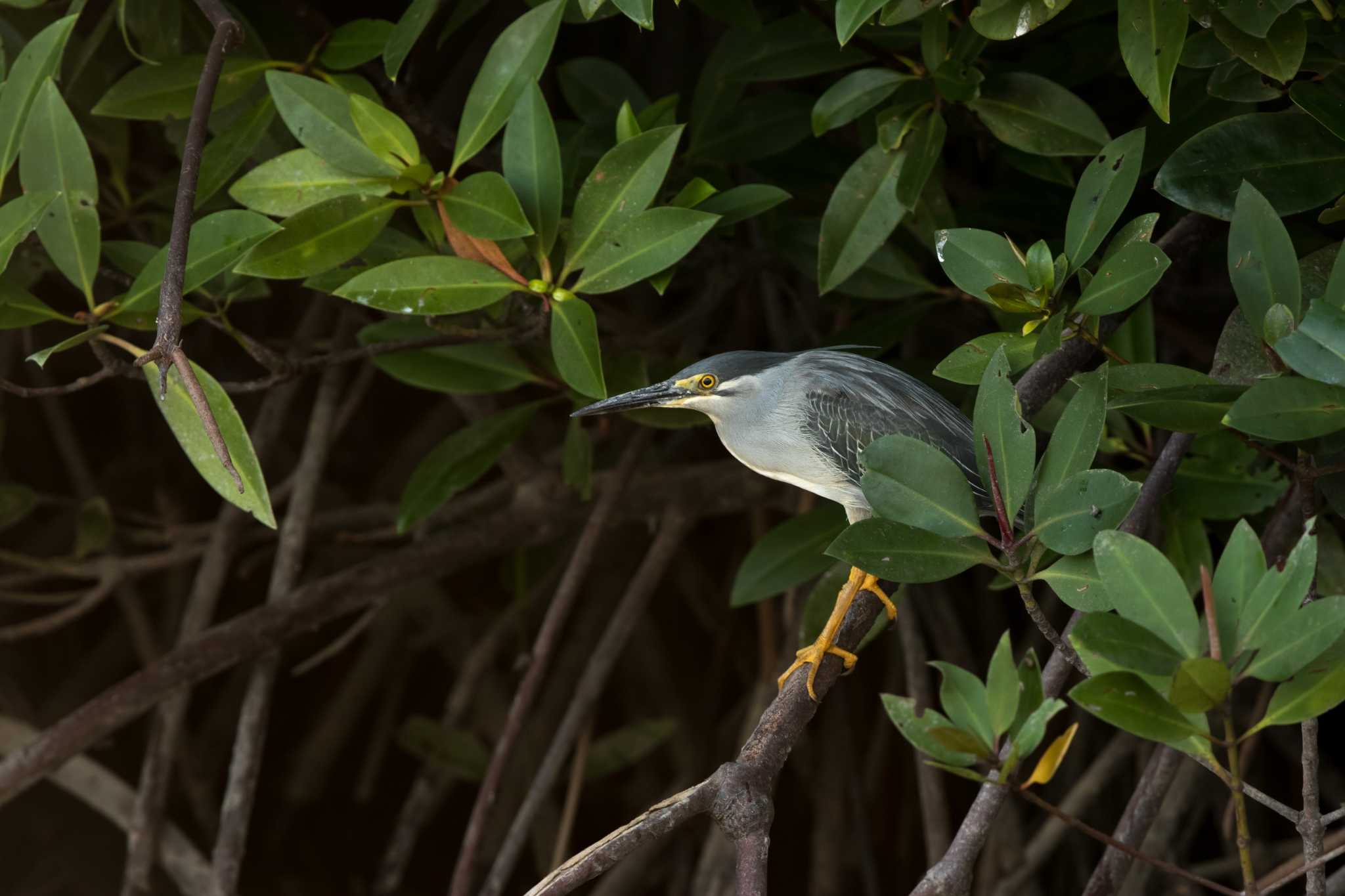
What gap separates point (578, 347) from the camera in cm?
122

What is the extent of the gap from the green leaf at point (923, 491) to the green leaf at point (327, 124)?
2.06 ft

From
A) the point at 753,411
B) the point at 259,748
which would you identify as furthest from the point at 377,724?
the point at 753,411

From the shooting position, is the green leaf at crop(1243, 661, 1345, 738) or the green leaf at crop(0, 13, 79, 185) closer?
the green leaf at crop(1243, 661, 1345, 738)

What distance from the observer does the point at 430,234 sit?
139 centimetres

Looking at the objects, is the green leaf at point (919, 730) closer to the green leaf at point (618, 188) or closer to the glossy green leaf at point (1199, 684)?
the glossy green leaf at point (1199, 684)

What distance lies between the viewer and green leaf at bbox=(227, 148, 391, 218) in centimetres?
128

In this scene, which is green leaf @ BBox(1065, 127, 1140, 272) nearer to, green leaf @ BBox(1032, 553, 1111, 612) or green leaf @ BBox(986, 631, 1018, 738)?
green leaf @ BBox(1032, 553, 1111, 612)

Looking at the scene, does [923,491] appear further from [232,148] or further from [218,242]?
[232,148]

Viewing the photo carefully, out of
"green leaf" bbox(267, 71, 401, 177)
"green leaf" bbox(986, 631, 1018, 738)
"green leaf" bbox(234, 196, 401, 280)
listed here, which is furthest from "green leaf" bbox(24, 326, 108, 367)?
"green leaf" bbox(986, 631, 1018, 738)

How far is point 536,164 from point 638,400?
0.33 m

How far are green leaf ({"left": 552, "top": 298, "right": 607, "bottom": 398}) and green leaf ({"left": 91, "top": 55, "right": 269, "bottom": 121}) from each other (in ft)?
1.83

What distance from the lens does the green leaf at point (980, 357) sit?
3.70 feet

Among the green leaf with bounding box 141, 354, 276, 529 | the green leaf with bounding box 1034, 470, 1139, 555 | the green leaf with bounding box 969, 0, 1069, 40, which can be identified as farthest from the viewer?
the green leaf with bounding box 141, 354, 276, 529

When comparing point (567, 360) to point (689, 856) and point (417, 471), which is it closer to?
point (417, 471)
